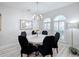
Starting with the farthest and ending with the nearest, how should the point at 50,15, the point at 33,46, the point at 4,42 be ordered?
the point at 33,46 → the point at 50,15 → the point at 4,42

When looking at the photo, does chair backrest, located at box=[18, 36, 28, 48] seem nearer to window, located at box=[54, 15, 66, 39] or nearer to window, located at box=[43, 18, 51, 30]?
window, located at box=[43, 18, 51, 30]

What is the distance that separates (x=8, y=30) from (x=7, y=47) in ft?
1.30

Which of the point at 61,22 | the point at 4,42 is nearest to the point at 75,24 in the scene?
the point at 61,22

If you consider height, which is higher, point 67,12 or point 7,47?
point 67,12

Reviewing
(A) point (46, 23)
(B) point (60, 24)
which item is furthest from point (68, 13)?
(A) point (46, 23)

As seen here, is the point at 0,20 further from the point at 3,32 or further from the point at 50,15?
the point at 50,15

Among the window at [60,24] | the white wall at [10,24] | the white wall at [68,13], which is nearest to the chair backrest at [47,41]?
the window at [60,24]

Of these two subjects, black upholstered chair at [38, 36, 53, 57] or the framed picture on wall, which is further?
black upholstered chair at [38, 36, 53, 57]

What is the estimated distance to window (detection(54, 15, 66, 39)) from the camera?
2078 millimetres

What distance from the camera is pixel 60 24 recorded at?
2.11 metres

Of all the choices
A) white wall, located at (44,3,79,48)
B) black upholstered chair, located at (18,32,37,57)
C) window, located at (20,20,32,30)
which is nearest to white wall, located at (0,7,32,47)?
window, located at (20,20,32,30)

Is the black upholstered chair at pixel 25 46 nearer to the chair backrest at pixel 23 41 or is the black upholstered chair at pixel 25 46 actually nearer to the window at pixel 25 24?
the chair backrest at pixel 23 41

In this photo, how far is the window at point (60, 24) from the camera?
2078mm

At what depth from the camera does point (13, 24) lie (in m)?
2.02
